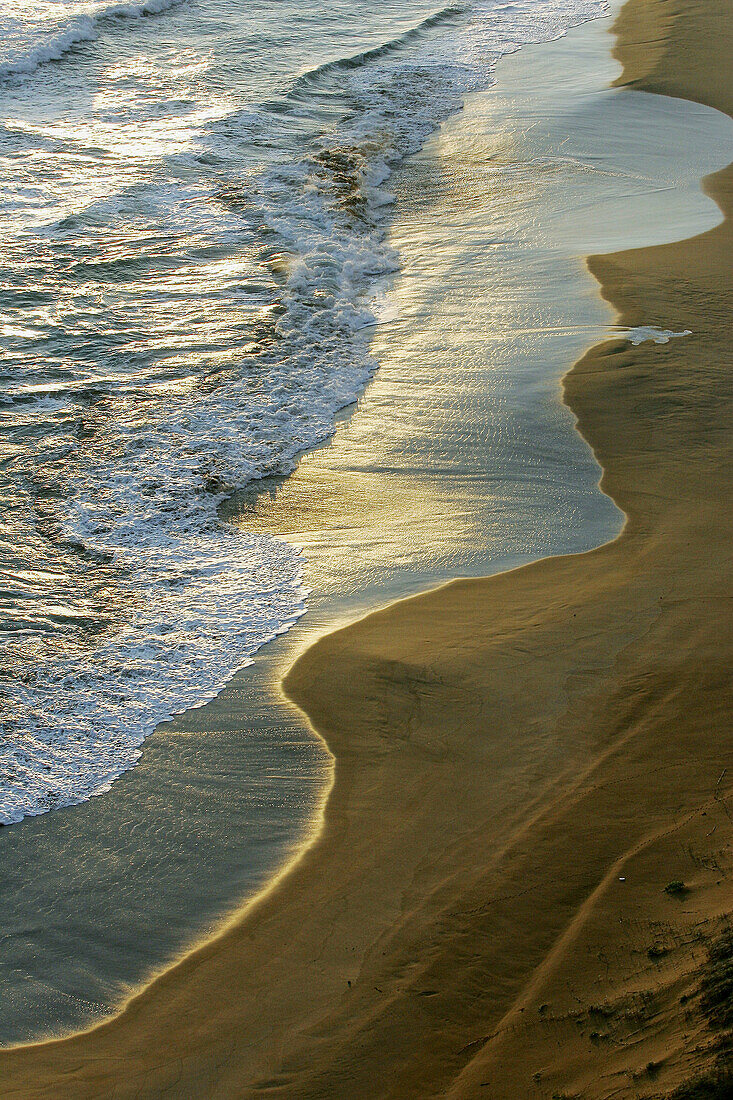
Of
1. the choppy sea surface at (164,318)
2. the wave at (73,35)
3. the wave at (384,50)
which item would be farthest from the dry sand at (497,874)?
the wave at (73,35)

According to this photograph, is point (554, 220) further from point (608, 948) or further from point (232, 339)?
point (608, 948)

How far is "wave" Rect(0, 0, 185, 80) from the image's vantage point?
1283cm

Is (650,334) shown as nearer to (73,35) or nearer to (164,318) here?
(164,318)

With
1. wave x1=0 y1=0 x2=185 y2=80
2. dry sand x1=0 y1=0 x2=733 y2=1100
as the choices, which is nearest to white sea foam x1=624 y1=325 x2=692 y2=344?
dry sand x1=0 y1=0 x2=733 y2=1100

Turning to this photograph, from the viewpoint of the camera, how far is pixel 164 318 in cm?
725

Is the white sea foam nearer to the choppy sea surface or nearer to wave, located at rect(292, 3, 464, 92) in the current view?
the choppy sea surface

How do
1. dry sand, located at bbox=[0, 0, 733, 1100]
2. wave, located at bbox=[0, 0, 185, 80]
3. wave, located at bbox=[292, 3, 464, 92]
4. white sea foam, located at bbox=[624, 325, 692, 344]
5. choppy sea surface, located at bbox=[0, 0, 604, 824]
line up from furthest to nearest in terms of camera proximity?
wave, located at bbox=[292, 3, 464, 92] → wave, located at bbox=[0, 0, 185, 80] → white sea foam, located at bbox=[624, 325, 692, 344] → choppy sea surface, located at bbox=[0, 0, 604, 824] → dry sand, located at bbox=[0, 0, 733, 1100]

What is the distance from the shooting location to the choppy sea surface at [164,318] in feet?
13.6

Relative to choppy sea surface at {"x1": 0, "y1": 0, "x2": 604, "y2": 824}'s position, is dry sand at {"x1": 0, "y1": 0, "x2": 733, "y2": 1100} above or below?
below

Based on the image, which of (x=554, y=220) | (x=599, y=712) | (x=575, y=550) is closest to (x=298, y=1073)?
(x=599, y=712)

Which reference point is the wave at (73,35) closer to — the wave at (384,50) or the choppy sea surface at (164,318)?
the choppy sea surface at (164,318)

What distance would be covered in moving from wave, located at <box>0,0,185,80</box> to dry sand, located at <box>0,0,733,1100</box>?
12.5 meters

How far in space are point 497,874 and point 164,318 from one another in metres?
5.67

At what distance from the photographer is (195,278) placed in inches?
311
